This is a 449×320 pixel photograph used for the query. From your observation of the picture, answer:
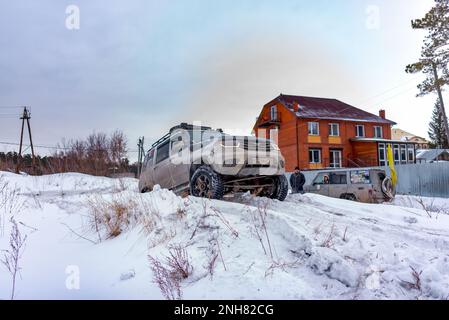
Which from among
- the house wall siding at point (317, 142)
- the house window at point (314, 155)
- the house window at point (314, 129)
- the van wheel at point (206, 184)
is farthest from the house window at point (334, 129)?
the van wheel at point (206, 184)

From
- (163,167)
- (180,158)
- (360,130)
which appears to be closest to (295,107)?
(360,130)

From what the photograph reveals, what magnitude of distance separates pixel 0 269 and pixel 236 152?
3.80m

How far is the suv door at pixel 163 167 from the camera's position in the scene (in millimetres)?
7480

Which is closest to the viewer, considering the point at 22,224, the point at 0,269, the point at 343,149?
the point at 0,269

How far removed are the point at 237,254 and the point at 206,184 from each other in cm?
260

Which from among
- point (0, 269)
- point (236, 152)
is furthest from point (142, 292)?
point (236, 152)

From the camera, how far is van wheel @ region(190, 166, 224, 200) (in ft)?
17.8

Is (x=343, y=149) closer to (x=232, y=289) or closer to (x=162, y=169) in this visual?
(x=162, y=169)

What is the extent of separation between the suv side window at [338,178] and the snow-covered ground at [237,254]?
30.8 feet

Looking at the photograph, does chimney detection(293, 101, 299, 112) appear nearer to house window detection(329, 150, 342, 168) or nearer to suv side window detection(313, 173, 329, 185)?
house window detection(329, 150, 342, 168)

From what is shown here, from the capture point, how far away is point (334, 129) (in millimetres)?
34781

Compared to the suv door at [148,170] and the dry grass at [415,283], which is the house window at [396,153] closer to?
the suv door at [148,170]

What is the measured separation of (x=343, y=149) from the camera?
3481cm

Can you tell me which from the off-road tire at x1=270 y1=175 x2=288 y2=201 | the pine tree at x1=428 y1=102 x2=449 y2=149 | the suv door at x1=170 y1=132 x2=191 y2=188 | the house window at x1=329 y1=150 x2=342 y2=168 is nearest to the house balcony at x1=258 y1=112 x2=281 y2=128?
the house window at x1=329 y1=150 x2=342 y2=168
